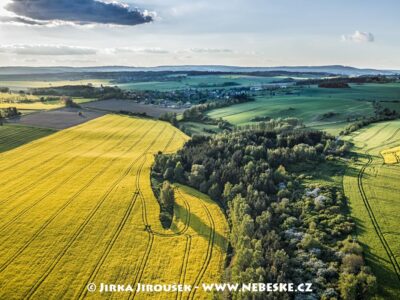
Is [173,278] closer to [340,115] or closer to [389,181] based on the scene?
[389,181]

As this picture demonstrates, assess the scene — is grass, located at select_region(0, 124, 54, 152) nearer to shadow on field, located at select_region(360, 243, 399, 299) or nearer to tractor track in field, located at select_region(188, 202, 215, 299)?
tractor track in field, located at select_region(188, 202, 215, 299)

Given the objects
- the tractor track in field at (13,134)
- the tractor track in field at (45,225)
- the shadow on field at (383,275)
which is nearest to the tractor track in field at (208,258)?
the shadow on field at (383,275)

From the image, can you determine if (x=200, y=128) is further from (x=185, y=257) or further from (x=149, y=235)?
(x=185, y=257)

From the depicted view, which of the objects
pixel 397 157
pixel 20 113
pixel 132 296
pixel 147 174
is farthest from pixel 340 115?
pixel 20 113

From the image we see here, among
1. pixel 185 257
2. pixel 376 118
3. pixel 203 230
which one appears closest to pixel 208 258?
pixel 185 257

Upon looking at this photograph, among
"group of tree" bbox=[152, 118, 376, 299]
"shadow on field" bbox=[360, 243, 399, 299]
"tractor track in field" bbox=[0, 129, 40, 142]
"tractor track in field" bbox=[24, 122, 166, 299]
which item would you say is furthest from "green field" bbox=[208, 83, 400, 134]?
"tractor track in field" bbox=[0, 129, 40, 142]
